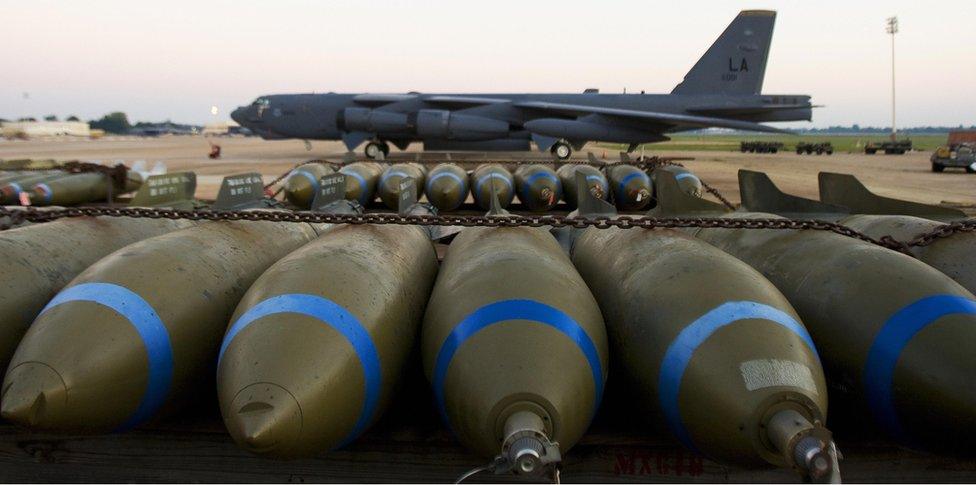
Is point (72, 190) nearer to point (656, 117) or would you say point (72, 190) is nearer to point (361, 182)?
point (361, 182)

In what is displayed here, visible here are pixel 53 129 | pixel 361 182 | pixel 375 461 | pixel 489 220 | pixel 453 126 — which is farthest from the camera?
pixel 53 129

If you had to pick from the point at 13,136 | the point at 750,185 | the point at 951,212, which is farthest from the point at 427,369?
the point at 13,136

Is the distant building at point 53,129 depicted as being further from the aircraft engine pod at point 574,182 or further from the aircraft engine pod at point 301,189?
the aircraft engine pod at point 574,182

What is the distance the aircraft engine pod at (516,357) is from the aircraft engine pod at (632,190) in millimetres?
6965

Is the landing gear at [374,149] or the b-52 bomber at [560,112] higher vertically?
the b-52 bomber at [560,112]

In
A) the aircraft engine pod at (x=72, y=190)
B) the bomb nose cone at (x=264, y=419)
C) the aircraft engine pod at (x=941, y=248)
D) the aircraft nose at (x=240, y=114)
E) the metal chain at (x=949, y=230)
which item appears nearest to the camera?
the bomb nose cone at (x=264, y=419)

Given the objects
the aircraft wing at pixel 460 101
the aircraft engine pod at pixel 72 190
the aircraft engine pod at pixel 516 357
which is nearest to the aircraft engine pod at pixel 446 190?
the aircraft engine pod at pixel 72 190

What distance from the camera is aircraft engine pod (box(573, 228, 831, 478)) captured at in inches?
70.7

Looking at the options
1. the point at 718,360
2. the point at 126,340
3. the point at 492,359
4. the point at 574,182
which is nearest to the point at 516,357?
the point at 492,359

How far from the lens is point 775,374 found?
1.86 meters

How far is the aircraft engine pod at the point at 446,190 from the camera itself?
29.1 feet

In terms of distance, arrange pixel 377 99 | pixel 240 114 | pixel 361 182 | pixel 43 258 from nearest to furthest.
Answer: pixel 43 258 → pixel 361 182 → pixel 377 99 → pixel 240 114

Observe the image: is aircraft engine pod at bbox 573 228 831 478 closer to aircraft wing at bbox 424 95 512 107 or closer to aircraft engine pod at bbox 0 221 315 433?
aircraft engine pod at bbox 0 221 315 433

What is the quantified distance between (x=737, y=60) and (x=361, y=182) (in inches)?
727
